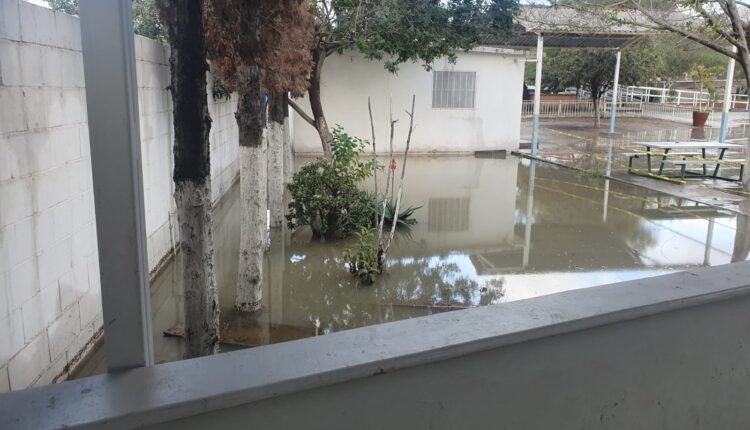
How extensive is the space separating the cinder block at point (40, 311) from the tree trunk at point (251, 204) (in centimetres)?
172

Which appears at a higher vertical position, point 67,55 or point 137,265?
point 67,55

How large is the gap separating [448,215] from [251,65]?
5101 millimetres

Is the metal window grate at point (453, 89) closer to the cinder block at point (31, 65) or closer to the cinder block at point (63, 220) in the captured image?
the cinder block at point (63, 220)

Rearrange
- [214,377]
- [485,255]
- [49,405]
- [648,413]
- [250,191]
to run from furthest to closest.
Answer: [485,255] → [250,191] → [648,413] → [214,377] → [49,405]

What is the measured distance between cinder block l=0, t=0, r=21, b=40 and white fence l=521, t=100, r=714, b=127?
25.6 m

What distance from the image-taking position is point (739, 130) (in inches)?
891

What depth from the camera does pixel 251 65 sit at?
16.3 feet

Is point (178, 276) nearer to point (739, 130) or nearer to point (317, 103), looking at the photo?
point (317, 103)

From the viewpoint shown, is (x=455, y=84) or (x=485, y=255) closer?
(x=485, y=255)

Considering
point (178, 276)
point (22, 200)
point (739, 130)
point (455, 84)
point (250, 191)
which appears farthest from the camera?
point (739, 130)

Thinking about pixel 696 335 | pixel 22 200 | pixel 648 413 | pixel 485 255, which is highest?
pixel 22 200

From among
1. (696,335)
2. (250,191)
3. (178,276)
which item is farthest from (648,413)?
(178,276)

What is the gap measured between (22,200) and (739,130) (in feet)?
82.2

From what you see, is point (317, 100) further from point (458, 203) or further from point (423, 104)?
point (423, 104)
